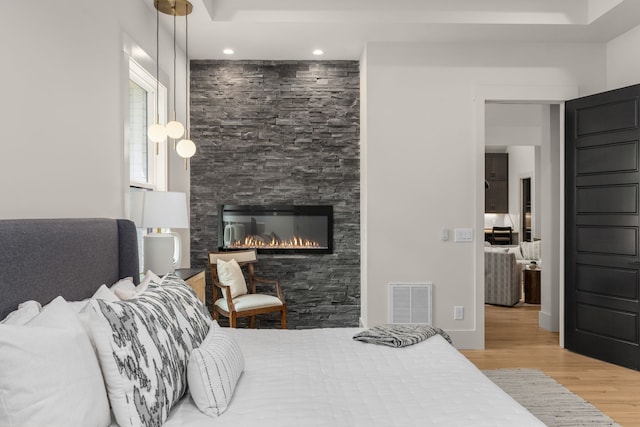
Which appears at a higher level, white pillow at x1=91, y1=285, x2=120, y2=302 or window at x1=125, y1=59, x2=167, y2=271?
window at x1=125, y1=59, x2=167, y2=271

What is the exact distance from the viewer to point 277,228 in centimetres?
469

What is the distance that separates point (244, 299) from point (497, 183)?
832 centimetres

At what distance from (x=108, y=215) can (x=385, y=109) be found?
2539mm

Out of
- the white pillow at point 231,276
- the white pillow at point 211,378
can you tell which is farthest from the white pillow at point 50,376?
the white pillow at point 231,276

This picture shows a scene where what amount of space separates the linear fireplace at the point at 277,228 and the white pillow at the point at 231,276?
1.85 feet

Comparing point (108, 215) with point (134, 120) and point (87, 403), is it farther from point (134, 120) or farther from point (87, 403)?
point (87, 403)

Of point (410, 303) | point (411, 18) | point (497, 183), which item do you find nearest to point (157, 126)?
point (411, 18)

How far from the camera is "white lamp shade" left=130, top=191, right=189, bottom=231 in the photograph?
115 inches

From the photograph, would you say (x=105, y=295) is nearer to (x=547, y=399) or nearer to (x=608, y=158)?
(x=547, y=399)

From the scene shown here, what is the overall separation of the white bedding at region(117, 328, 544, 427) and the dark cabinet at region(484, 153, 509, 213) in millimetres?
9027

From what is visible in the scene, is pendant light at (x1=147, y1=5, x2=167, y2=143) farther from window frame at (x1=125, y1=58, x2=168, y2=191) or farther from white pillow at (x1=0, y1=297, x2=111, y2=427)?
white pillow at (x1=0, y1=297, x2=111, y2=427)

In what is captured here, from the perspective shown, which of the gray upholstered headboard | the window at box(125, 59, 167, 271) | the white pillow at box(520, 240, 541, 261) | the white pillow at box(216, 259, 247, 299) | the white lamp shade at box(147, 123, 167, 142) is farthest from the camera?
the white pillow at box(520, 240, 541, 261)

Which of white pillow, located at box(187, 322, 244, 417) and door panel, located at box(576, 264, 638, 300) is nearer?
white pillow, located at box(187, 322, 244, 417)

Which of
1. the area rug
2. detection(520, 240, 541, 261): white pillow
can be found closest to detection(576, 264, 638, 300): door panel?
the area rug
